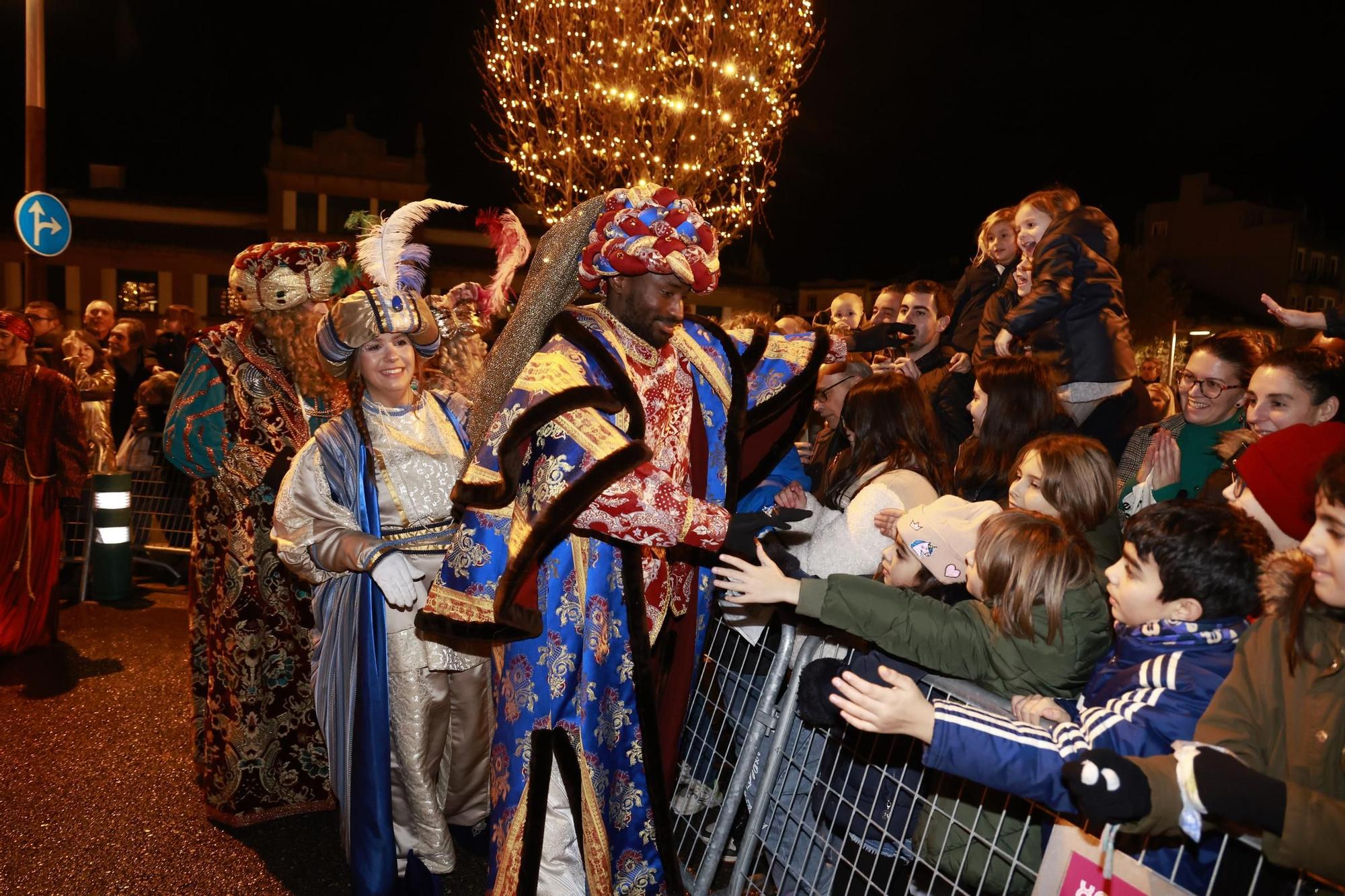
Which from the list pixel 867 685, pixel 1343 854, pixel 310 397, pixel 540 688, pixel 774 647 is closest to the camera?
pixel 1343 854

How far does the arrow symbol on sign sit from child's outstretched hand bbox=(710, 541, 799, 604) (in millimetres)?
8795

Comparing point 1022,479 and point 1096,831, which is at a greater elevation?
point 1022,479

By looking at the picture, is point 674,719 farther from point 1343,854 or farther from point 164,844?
point 164,844

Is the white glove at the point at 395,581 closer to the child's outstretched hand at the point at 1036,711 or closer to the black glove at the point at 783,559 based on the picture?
the black glove at the point at 783,559

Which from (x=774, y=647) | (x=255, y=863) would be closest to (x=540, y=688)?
(x=774, y=647)

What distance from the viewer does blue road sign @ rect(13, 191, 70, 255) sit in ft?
28.2

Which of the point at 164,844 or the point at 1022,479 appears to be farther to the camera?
the point at 164,844

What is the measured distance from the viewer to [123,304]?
34844 mm

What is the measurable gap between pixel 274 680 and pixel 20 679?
251cm

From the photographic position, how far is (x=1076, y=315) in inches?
166

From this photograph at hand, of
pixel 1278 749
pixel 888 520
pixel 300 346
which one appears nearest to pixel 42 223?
pixel 300 346

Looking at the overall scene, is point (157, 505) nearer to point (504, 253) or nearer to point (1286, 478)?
point (504, 253)

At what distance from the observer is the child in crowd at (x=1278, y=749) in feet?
5.02

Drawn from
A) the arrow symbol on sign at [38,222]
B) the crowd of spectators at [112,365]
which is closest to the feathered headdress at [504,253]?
the crowd of spectators at [112,365]
